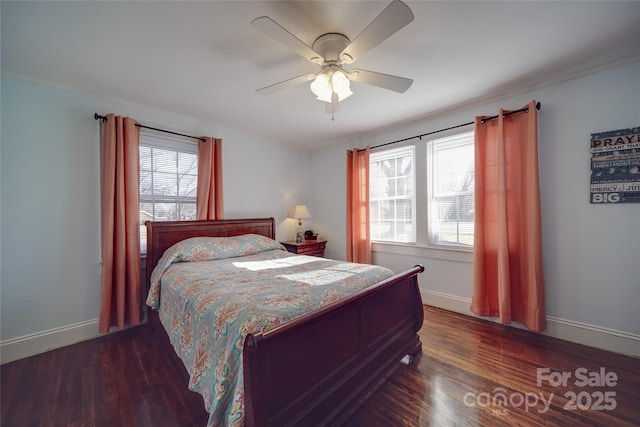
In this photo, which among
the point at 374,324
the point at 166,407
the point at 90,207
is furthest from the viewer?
the point at 90,207

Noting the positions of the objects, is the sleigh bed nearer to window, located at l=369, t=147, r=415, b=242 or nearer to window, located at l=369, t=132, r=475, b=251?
window, located at l=369, t=132, r=475, b=251

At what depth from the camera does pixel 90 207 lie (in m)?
2.60

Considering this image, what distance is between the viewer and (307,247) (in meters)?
4.06

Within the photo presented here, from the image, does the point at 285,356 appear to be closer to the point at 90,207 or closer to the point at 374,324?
the point at 374,324

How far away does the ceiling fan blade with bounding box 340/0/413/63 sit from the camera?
47.6 inches

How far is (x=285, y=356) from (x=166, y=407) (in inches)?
42.9

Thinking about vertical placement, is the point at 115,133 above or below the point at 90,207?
above

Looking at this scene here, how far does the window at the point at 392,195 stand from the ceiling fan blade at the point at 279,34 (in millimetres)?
2313

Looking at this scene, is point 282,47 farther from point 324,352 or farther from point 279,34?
point 324,352

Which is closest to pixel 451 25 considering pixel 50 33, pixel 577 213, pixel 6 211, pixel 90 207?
pixel 577 213

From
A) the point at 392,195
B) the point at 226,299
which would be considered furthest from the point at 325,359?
the point at 392,195

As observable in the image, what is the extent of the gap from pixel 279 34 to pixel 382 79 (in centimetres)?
79

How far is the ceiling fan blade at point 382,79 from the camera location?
176 cm

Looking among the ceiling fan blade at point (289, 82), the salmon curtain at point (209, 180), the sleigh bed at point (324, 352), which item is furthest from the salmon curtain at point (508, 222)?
the salmon curtain at point (209, 180)
